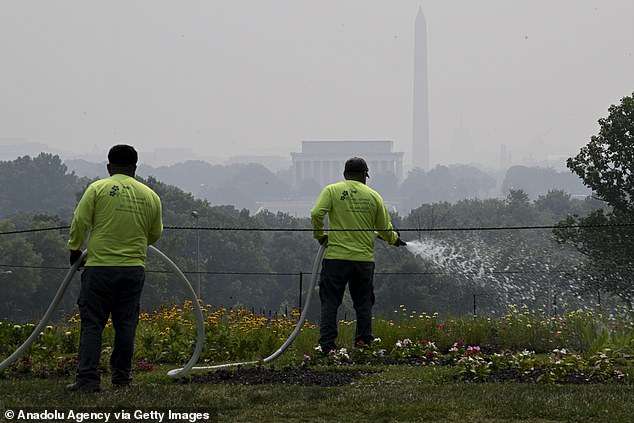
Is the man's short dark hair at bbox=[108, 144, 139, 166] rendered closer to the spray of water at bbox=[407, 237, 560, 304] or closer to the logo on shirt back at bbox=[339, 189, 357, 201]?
the logo on shirt back at bbox=[339, 189, 357, 201]

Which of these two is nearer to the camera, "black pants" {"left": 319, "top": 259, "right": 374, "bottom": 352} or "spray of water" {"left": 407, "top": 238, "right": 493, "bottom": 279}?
"black pants" {"left": 319, "top": 259, "right": 374, "bottom": 352}

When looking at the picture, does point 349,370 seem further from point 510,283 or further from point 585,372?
point 510,283

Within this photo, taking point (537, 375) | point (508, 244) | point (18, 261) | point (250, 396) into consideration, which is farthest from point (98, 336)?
point (508, 244)

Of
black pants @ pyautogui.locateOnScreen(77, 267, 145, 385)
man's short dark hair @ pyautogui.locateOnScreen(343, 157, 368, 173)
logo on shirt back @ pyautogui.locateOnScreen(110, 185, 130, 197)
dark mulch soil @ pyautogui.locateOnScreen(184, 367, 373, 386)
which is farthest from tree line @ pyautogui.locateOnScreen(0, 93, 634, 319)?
logo on shirt back @ pyautogui.locateOnScreen(110, 185, 130, 197)

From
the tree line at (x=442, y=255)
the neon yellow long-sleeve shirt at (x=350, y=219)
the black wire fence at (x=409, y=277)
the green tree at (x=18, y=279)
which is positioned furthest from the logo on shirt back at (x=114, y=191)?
the green tree at (x=18, y=279)

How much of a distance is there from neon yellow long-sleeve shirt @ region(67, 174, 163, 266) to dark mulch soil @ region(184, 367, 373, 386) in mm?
1084

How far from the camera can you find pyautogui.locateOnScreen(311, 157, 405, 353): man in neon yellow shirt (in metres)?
9.30

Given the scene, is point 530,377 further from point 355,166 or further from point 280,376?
point 355,166

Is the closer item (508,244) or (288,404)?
(288,404)

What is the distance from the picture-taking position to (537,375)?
7777 millimetres

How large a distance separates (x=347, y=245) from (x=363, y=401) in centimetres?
309

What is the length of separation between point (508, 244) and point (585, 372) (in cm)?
7114

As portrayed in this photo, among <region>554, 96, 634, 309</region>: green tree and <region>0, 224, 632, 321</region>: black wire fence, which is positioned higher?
<region>554, 96, 634, 309</region>: green tree

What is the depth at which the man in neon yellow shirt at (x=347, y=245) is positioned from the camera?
30.5ft
